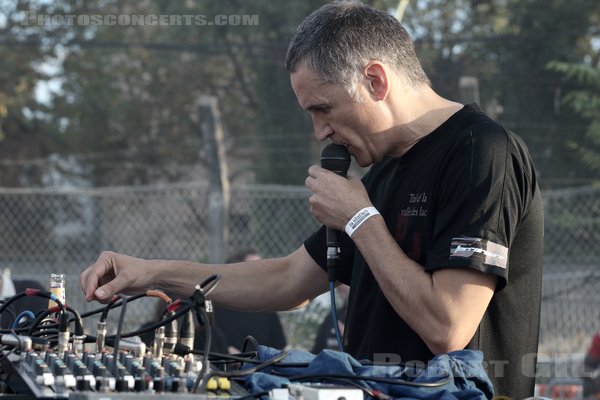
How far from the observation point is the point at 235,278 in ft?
11.0

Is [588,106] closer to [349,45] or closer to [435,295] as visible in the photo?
[349,45]

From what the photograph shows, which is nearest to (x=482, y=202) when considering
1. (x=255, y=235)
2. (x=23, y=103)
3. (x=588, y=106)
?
(x=255, y=235)

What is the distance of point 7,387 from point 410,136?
140cm

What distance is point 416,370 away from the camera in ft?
7.47

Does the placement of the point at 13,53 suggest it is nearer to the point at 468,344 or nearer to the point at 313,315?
the point at 313,315

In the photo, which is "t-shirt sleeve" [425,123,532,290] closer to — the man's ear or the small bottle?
the man's ear

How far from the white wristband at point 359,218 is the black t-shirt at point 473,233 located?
175 millimetres

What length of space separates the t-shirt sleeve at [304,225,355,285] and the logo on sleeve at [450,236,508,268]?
0.73 m

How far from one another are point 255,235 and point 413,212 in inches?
235

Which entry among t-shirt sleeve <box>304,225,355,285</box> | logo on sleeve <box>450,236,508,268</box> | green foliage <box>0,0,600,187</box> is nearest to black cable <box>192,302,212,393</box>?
logo on sleeve <box>450,236,508,268</box>

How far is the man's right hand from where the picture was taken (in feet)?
9.68

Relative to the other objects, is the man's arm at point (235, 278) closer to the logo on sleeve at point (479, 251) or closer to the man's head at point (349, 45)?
the man's head at point (349, 45)

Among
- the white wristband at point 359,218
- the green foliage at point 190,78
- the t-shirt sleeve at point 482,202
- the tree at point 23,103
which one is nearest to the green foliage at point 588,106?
the green foliage at point 190,78

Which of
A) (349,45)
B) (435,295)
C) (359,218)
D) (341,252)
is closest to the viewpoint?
(435,295)
